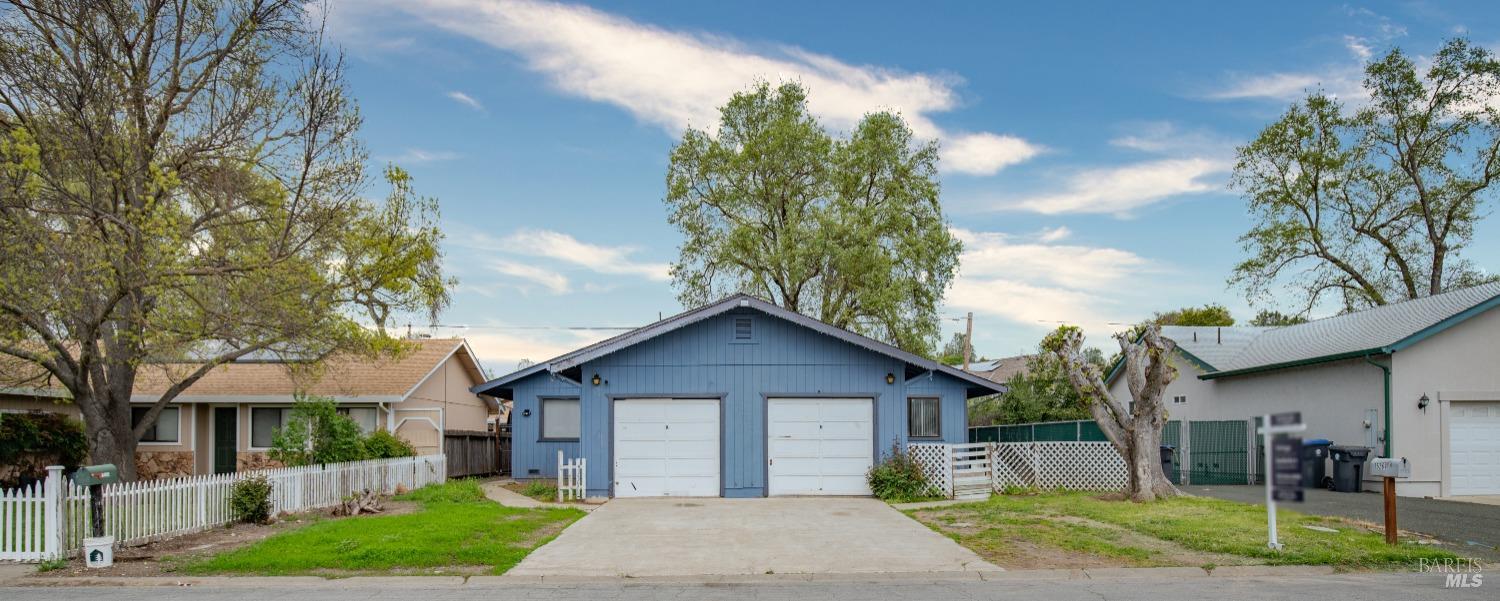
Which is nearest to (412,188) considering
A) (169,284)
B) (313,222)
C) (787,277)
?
(313,222)

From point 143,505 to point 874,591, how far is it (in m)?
9.82

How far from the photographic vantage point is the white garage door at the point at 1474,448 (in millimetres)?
21344

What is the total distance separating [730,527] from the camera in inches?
607

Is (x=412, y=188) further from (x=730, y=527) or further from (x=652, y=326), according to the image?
(x=730, y=527)

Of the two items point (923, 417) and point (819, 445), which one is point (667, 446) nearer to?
point (819, 445)

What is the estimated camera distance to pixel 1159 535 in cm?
1362

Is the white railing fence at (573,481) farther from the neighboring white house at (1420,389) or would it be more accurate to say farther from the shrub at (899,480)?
the neighboring white house at (1420,389)

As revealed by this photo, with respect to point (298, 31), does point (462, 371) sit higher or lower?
lower

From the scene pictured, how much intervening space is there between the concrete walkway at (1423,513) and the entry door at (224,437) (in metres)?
23.4

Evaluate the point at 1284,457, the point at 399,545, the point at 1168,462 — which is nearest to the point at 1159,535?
the point at 1284,457

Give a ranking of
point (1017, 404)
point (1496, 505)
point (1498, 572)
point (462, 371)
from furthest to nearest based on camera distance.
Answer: point (1017, 404) < point (462, 371) < point (1496, 505) < point (1498, 572)

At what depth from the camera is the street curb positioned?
10.9 meters

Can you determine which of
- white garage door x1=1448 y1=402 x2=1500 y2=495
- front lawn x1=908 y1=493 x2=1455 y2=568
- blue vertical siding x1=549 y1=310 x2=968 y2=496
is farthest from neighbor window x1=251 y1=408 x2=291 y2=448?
white garage door x1=1448 y1=402 x2=1500 y2=495

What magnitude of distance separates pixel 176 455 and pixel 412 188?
11574 millimetres
